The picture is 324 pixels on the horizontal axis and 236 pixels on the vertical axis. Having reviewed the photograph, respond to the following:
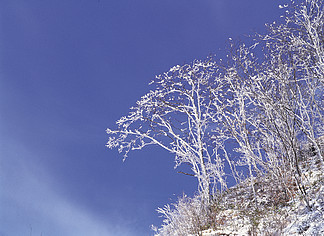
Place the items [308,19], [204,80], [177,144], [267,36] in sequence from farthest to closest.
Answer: [204,80] → [177,144] → [267,36] → [308,19]

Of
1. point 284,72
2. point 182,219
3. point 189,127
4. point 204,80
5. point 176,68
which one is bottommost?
point 182,219

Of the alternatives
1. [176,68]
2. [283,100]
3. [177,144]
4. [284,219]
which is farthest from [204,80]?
[284,219]

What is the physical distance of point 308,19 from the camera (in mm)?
7336

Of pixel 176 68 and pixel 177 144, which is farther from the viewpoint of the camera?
pixel 176 68

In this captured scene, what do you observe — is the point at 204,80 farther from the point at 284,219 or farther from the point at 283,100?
the point at 284,219

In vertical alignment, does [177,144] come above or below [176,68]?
below

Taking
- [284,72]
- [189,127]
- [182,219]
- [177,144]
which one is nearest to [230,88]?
[189,127]

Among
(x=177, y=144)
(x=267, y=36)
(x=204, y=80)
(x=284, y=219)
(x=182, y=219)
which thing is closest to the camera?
(x=284, y=219)

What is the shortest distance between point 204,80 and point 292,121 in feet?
18.5

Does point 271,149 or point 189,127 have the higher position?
point 189,127

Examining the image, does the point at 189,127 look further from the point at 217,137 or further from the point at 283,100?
the point at 283,100

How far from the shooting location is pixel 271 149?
7.77m

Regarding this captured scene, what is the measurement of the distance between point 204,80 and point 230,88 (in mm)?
1467

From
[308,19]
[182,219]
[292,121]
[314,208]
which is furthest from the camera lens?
[182,219]
